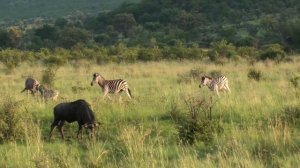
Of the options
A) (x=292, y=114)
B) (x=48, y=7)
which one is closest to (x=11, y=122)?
(x=292, y=114)

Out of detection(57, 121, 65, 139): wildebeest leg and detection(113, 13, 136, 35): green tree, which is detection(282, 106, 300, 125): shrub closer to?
detection(57, 121, 65, 139): wildebeest leg

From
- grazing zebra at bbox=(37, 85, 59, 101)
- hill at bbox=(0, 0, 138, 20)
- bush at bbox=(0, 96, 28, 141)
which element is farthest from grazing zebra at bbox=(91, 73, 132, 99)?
hill at bbox=(0, 0, 138, 20)

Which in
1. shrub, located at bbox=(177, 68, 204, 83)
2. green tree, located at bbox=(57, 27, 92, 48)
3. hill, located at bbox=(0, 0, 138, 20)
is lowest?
shrub, located at bbox=(177, 68, 204, 83)

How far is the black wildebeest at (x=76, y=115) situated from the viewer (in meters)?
9.67

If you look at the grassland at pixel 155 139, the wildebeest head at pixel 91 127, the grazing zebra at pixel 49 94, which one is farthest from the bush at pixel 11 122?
the grazing zebra at pixel 49 94

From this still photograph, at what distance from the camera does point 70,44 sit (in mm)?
59375

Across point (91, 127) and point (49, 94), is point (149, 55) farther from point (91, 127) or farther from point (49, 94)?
point (91, 127)

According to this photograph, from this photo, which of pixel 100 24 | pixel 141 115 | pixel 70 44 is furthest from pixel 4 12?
pixel 141 115

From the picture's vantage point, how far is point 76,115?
9984mm

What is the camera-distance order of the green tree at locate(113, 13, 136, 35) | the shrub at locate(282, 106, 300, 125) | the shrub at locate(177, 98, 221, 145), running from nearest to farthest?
the shrub at locate(177, 98, 221, 145) < the shrub at locate(282, 106, 300, 125) < the green tree at locate(113, 13, 136, 35)

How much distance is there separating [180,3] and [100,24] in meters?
11.8

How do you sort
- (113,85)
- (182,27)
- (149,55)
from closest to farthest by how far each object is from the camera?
1. (113,85)
2. (149,55)
3. (182,27)

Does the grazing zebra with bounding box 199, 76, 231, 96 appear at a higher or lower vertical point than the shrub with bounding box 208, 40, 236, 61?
lower

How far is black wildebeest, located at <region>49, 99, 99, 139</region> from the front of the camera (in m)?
9.67
